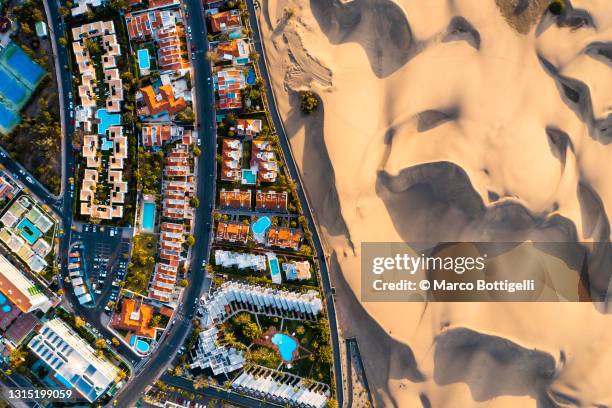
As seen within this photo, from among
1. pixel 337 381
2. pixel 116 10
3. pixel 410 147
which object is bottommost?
pixel 337 381

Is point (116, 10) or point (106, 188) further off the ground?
point (116, 10)

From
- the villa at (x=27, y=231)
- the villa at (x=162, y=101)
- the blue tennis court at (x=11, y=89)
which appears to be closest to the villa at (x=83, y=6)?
the blue tennis court at (x=11, y=89)

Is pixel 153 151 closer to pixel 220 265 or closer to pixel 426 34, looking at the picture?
pixel 220 265

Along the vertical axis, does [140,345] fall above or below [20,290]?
below

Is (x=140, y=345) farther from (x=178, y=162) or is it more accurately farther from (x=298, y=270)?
(x=178, y=162)

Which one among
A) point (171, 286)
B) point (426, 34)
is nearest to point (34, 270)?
point (171, 286)

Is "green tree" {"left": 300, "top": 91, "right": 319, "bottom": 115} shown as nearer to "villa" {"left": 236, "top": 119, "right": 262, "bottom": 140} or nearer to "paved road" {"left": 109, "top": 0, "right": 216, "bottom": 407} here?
"villa" {"left": 236, "top": 119, "right": 262, "bottom": 140}

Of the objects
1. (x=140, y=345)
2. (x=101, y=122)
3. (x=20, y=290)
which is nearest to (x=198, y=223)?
(x=140, y=345)

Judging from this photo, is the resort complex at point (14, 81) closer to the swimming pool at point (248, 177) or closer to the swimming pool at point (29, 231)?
the swimming pool at point (29, 231)
